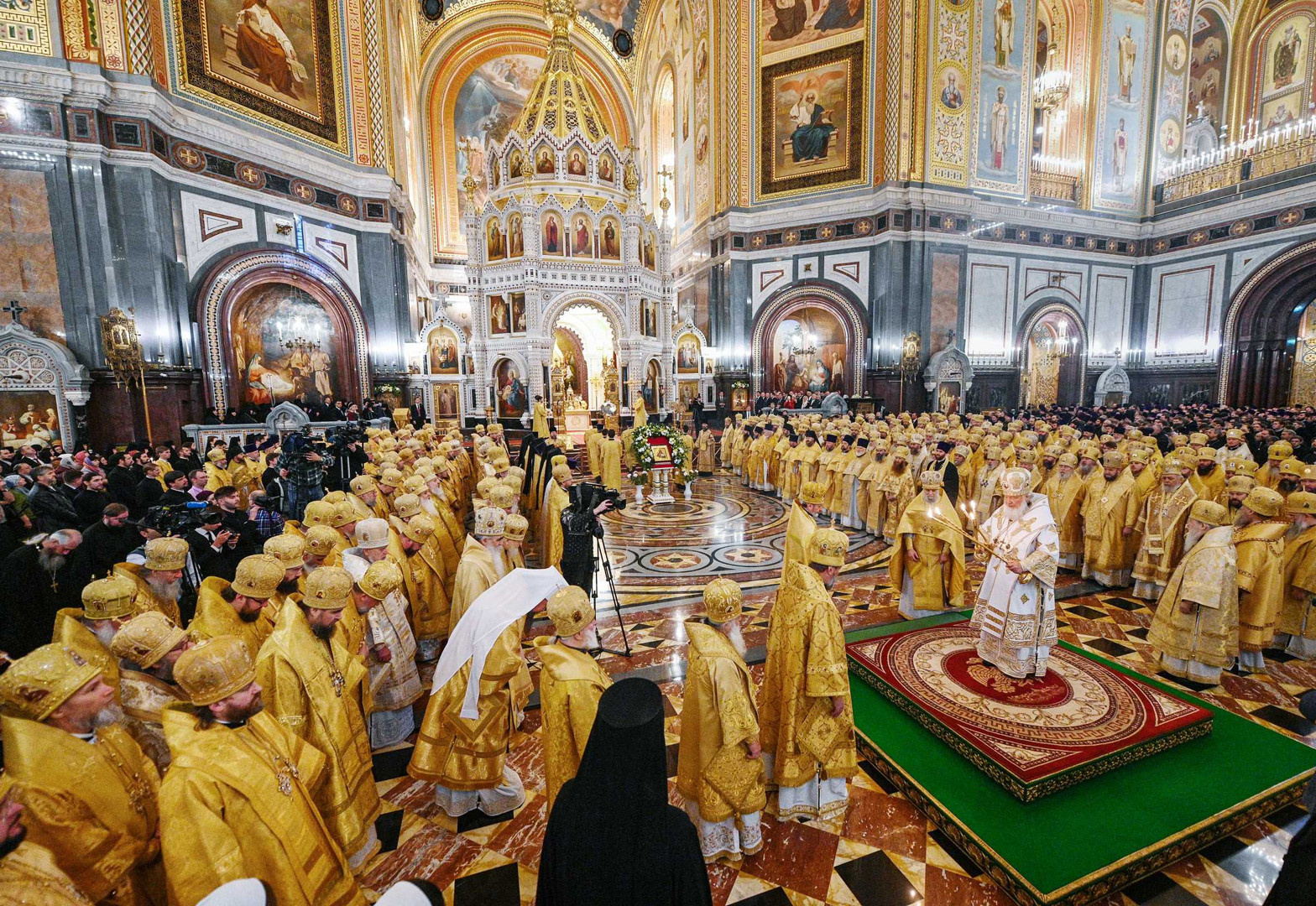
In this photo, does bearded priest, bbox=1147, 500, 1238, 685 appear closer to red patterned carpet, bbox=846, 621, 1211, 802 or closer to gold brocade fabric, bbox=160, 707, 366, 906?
red patterned carpet, bbox=846, 621, 1211, 802

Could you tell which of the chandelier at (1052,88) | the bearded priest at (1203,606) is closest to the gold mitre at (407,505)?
the bearded priest at (1203,606)

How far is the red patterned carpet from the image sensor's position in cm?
341

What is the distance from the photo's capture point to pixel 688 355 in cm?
2247

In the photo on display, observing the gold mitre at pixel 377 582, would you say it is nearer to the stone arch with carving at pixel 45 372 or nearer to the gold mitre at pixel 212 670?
the gold mitre at pixel 212 670

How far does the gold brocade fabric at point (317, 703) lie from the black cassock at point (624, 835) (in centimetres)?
165

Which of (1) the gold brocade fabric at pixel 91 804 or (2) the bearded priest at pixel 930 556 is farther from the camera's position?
(2) the bearded priest at pixel 930 556

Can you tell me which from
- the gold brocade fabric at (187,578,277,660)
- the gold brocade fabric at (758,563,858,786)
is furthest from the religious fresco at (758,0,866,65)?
the gold brocade fabric at (187,578,277,660)

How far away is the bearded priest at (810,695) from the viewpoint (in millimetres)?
2992

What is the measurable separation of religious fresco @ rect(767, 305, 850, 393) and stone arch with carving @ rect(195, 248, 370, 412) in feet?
49.0

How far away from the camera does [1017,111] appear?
65.6ft

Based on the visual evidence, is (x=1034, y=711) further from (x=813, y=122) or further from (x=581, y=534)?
(x=813, y=122)

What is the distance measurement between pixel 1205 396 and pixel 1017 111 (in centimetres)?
1299

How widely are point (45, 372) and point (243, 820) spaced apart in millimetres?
14023

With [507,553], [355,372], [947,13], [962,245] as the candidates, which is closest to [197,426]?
[355,372]
